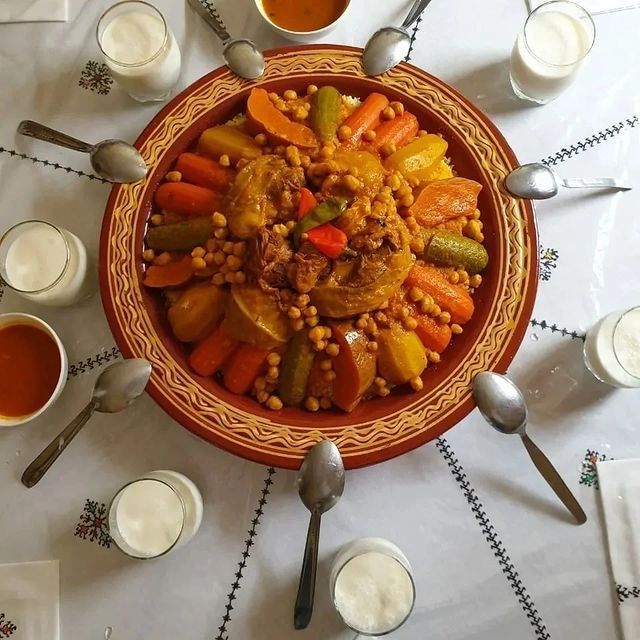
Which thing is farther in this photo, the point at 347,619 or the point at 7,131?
the point at 7,131

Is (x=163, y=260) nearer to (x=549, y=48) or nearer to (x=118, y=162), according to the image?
(x=118, y=162)

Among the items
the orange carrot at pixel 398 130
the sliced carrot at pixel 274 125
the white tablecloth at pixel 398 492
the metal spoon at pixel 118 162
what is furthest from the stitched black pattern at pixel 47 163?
the orange carrot at pixel 398 130

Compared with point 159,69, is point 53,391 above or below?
below

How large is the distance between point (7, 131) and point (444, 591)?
2875 mm

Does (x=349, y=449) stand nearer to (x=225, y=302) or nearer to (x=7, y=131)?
(x=225, y=302)

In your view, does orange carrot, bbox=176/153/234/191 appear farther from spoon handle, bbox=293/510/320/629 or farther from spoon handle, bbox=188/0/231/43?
spoon handle, bbox=293/510/320/629

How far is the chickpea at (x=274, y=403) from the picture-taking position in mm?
2508

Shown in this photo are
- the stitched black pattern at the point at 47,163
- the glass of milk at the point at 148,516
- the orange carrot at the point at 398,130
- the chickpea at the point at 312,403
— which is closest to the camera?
the glass of milk at the point at 148,516

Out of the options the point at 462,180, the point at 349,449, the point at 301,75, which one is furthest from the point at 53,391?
the point at 462,180

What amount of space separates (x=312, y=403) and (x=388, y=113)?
1284mm

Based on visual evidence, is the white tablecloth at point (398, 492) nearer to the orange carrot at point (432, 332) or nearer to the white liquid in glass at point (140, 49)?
the white liquid in glass at point (140, 49)

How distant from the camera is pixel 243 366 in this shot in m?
2.50

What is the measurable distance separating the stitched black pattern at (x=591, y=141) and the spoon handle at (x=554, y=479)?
1311 millimetres

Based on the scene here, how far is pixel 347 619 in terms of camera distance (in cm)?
234
